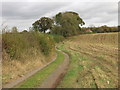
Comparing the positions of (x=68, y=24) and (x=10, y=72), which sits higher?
(x=68, y=24)

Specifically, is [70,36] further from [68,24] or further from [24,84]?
[24,84]

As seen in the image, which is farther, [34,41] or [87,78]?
[34,41]

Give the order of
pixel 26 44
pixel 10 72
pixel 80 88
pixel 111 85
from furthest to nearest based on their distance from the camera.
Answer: pixel 26 44 → pixel 10 72 → pixel 111 85 → pixel 80 88

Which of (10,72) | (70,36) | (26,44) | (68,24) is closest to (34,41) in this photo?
(26,44)

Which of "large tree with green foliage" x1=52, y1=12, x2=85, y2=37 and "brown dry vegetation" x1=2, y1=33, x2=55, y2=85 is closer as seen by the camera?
"brown dry vegetation" x1=2, y1=33, x2=55, y2=85

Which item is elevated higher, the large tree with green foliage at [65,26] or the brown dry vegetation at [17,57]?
the large tree with green foliage at [65,26]

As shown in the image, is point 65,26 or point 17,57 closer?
point 17,57

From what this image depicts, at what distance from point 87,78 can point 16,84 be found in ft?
11.5

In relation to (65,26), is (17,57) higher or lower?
lower

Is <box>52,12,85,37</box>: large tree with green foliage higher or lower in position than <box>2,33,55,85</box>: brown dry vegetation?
higher

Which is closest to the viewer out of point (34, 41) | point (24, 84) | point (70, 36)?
point (24, 84)

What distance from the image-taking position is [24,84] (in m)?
7.82

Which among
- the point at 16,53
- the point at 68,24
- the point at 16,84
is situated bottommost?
A: the point at 16,84

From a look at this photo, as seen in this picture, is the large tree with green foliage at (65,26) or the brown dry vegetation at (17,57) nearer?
the brown dry vegetation at (17,57)
